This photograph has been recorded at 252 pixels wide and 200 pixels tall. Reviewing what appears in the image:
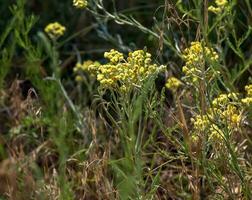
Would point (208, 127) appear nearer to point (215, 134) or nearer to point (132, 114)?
point (215, 134)

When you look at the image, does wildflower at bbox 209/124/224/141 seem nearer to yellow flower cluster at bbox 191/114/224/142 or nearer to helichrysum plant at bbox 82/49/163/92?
yellow flower cluster at bbox 191/114/224/142

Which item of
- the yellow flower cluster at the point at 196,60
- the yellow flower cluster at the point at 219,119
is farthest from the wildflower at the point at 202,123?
the yellow flower cluster at the point at 196,60

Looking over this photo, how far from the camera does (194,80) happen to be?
198 cm

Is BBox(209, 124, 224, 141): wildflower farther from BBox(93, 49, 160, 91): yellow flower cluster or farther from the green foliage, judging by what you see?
BBox(93, 49, 160, 91): yellow flower cluster

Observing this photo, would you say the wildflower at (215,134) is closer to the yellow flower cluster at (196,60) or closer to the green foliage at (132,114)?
the green foliage at (132,114)

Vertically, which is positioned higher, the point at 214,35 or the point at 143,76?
the point at 143,76

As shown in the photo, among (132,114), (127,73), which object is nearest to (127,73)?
(127,73)

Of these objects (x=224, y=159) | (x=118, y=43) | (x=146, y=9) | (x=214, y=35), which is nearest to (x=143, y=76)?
(x=224, y=159)

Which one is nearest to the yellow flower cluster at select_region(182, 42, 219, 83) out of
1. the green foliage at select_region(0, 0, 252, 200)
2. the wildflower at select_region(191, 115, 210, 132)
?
the green foliage at select_region(0, 0, 252, 200)

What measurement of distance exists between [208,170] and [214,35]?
1.23m

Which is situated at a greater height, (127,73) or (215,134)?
(127,73)

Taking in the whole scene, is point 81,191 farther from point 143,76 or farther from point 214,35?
point 214,35

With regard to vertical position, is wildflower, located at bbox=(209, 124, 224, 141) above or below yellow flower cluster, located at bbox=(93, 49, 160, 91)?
below

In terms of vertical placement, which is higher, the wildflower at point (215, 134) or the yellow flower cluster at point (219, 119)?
the yellow flower cluster at point (219, 119)
